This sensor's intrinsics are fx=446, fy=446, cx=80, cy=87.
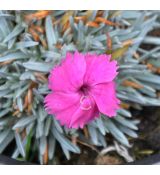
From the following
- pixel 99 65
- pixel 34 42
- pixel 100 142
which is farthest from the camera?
pixel 100 142

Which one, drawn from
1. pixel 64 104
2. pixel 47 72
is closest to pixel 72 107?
pixel 64 104

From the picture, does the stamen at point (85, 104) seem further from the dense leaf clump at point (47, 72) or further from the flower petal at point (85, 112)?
the dense leaf clump at point (47, 72)

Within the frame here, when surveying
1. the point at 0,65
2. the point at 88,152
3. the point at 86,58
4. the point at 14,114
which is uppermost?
the point at 86,58

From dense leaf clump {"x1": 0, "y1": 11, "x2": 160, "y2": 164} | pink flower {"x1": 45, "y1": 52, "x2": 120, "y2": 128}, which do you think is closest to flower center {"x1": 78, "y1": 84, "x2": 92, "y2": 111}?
pink flower {"x1": 45, "y1": 52, "x2": 120, "y2": 128}

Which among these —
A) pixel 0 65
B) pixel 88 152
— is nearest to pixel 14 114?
pixel 0 65

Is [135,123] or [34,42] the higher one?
[34,42]

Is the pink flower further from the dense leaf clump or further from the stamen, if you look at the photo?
the dense leaf clump

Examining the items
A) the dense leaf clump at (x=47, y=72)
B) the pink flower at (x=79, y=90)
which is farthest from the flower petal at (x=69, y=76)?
the dense leaf clump at (x=47, y=72)
